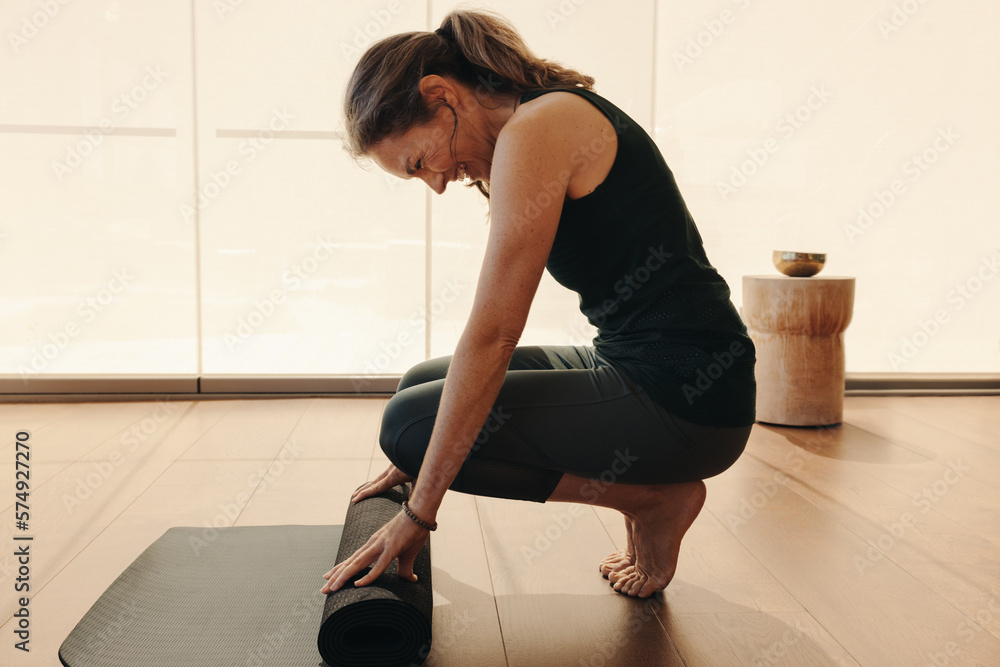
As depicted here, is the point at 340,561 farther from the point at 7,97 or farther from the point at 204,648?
the point at 7,97

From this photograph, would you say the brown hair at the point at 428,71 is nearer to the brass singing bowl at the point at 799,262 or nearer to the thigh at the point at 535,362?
the thigh at the point at 535,362

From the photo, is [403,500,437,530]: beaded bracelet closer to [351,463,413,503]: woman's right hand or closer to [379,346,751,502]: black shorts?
[379,346,751,502]: black shorts

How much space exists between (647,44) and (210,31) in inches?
66.2

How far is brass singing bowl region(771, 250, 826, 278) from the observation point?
2693mm

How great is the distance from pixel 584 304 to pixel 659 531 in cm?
42

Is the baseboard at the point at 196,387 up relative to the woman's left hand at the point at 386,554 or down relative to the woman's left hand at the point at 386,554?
down

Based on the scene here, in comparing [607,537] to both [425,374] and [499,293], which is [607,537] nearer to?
[425,374]

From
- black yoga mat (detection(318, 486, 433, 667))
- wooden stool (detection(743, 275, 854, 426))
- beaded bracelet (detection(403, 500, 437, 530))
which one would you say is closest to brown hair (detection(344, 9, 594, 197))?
beaded bracelet (detection(403, 500, 437, 530))

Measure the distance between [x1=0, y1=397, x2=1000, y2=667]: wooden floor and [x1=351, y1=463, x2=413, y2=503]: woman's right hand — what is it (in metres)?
0.20

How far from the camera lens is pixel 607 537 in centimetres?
167

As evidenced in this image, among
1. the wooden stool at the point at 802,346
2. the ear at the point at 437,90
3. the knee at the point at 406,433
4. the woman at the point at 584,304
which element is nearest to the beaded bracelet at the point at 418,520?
the woman at the point at 584,304

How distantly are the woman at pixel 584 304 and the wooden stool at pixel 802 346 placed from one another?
146 centimetres

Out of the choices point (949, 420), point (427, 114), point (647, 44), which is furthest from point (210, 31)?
point (949, 420)

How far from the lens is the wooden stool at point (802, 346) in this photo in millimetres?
2611
